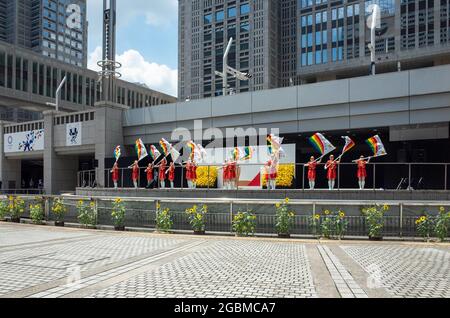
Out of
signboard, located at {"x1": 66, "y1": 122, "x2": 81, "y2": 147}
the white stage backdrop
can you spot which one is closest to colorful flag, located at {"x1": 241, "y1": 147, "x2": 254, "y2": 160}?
the white stage backdrop

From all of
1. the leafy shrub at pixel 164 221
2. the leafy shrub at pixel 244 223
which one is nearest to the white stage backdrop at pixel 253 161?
the leafy shrub at pixel 164 221

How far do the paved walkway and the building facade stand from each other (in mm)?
52054

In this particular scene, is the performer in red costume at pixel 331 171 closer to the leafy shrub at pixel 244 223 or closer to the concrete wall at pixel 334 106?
the concrete wall at pixel 334 106

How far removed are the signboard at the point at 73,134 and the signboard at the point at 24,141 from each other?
424 centimetres

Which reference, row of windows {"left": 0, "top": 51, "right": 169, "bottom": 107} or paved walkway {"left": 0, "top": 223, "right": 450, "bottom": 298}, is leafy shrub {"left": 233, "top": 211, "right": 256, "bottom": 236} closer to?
paved walkway {"left": 0, "top": 223, "right": 450, "bottom": 298}

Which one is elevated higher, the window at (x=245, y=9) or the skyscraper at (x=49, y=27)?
the window at (x=245, y=9)

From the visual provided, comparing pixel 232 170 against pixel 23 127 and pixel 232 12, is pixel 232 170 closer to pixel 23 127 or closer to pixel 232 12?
pixel 23 127

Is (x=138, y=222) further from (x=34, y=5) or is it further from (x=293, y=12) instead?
(x=293, y=12)

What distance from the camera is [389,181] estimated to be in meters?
24.3

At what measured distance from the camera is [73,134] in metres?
39.2

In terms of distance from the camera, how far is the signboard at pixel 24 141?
42750 mm

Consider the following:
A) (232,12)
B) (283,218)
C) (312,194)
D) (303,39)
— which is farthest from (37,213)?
(232,12)

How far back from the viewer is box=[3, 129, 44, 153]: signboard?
42.8 m

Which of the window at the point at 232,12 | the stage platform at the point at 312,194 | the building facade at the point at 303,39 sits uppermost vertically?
the window at the point at 232,12
